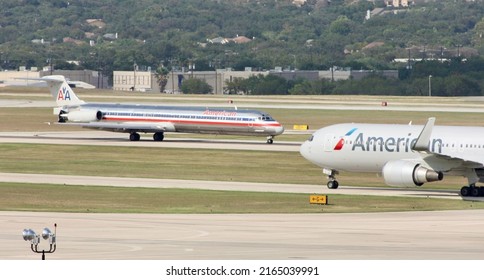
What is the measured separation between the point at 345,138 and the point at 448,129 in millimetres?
5771

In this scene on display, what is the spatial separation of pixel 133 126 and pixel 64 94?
32.5 feet

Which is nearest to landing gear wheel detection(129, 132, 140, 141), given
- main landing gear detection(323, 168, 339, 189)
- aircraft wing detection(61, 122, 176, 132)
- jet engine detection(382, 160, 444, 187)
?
aircraft wing detection(61, 122, 176, 132)

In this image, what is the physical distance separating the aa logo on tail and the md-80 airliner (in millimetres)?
1695

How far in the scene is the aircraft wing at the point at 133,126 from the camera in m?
113

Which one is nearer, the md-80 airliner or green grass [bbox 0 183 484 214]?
green grass [bbox 0 183 484 214]

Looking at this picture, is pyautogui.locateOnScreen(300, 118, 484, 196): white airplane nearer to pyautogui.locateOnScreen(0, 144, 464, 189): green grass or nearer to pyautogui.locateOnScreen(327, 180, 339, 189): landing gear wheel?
pyautogui.locateOnScreen(327, 180, 339, 189): landing gear wheel

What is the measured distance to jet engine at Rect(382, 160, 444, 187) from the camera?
66.7m


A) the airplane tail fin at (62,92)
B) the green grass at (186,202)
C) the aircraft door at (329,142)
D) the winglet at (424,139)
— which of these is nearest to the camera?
the green grass at (186,202)

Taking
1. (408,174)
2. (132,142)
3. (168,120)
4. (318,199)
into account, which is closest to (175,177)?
(318,199)

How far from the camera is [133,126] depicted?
113 meters

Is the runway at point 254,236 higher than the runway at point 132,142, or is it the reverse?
the runway at point 254,236

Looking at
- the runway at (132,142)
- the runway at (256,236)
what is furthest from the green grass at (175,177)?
the runway at (132,142)

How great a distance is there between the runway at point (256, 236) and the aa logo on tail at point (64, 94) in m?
60.5

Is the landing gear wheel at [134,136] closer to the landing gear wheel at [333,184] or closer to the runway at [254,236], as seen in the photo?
the landing gear wheel at [333,184]
